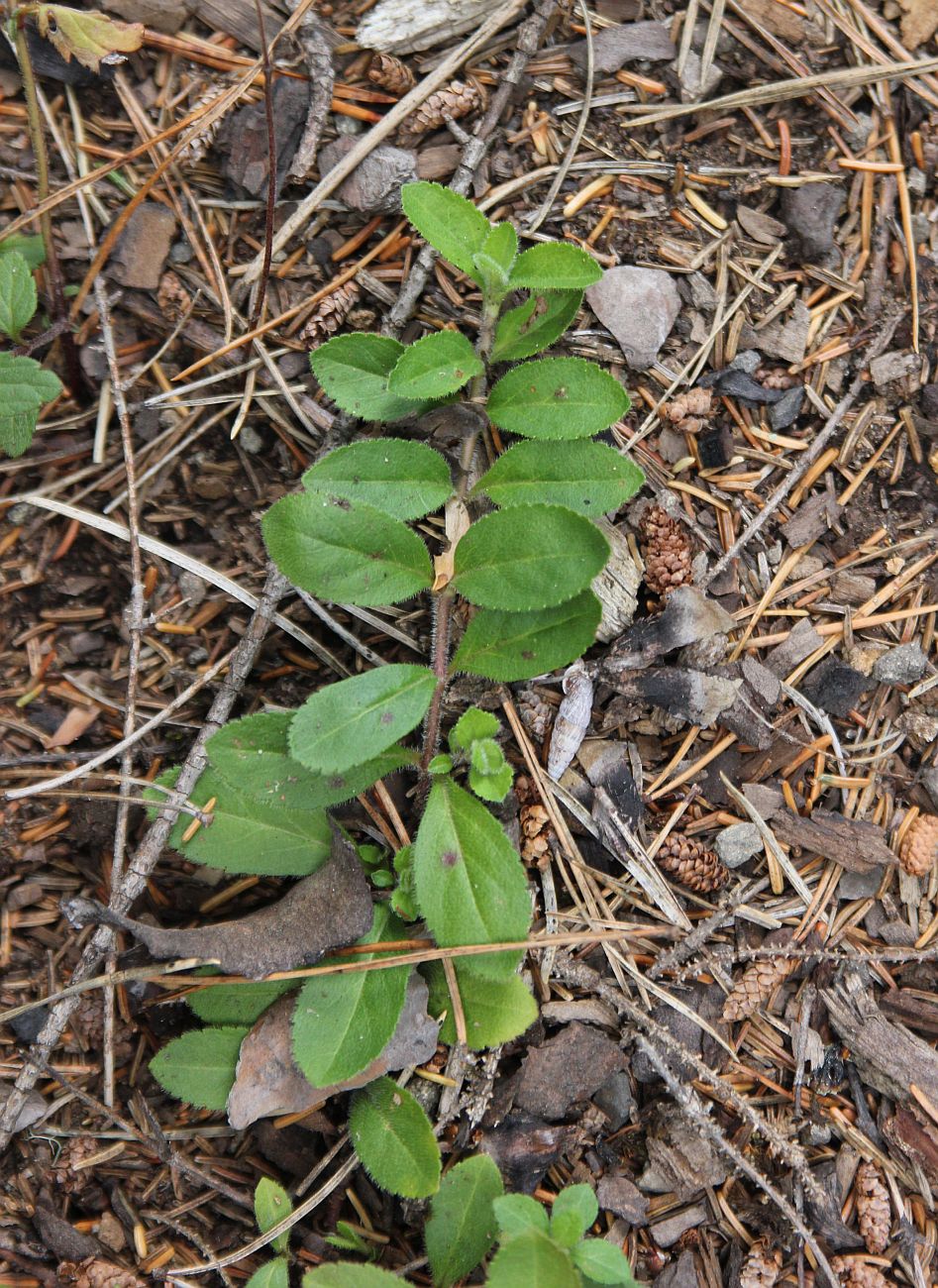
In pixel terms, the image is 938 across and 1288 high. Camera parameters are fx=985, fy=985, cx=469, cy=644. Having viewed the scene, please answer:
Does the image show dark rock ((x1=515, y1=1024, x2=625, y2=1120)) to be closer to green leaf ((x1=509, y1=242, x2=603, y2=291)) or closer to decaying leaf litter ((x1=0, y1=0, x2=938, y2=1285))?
decaying leaf litter ((x1=0, y1=0, x2=938, y2=1285))

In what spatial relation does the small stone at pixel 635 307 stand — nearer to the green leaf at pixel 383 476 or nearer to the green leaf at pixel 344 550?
the green leaf at pixel 383 476

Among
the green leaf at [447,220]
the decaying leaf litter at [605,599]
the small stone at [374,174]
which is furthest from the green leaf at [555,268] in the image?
the small stone at [374,174]

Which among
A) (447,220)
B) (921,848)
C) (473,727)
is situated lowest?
(921,848)

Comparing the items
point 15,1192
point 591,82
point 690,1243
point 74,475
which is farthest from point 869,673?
point 15,1192

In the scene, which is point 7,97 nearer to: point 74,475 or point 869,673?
point 74,475

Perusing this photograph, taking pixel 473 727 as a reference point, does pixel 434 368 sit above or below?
above

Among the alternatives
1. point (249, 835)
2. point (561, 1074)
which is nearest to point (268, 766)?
point (249, 835)

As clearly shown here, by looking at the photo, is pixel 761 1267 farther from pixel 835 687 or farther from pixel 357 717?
pixel 357 717
